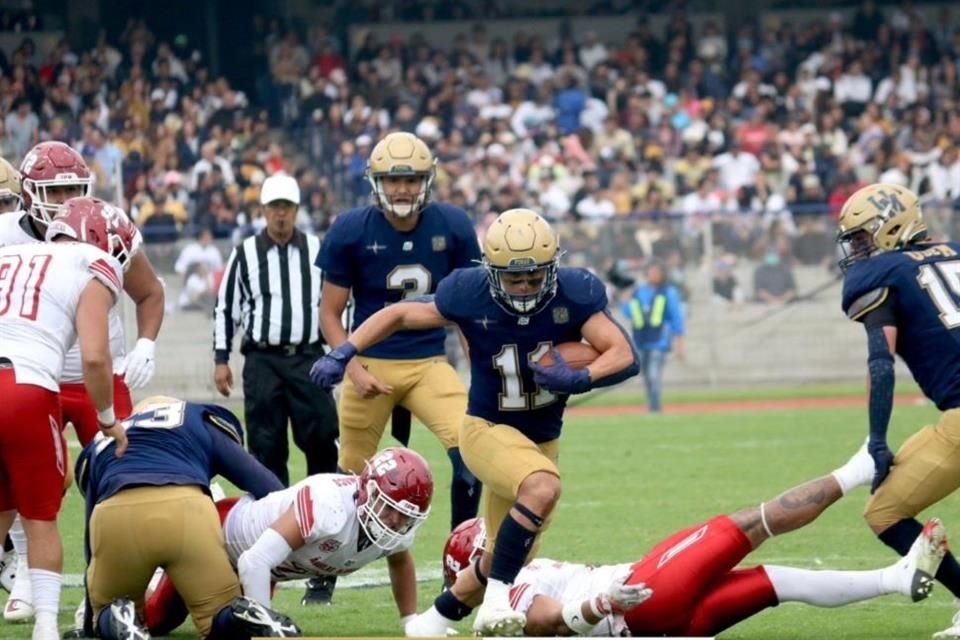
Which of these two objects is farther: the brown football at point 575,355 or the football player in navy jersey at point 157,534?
the brown football at point 575,355

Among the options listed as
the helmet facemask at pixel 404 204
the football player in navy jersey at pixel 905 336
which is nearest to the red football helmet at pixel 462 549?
the football player in navy jersey at pixel 905 336

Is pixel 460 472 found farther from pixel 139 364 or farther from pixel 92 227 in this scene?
pixel 92 227

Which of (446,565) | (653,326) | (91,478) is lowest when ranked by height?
(653,326)

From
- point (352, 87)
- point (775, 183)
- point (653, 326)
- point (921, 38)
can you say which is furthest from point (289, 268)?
point (921, 38)

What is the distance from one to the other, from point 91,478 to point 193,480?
0.38 metres

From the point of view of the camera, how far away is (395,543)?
564cm

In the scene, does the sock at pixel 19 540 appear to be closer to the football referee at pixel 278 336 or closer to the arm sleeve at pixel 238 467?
the arm sleeve at pixel 238 467

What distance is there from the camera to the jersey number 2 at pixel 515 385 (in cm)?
588

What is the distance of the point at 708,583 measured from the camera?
18.0ft

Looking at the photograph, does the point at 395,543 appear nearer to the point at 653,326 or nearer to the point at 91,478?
the point at 91,478

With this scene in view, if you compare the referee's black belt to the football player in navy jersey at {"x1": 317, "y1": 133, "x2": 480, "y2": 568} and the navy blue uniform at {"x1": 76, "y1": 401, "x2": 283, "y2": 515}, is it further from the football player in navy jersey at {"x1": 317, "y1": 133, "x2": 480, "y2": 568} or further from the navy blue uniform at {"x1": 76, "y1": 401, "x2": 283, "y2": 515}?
the navy blue uniform at {"x1": 76, "y1": 401, "x2": 283, "y2": 515}

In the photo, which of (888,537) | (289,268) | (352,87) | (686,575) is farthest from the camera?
(352,87)

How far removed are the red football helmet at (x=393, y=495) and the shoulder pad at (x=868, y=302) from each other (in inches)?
65.0

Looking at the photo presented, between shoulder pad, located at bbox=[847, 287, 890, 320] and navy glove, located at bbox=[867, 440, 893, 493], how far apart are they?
489 mm
